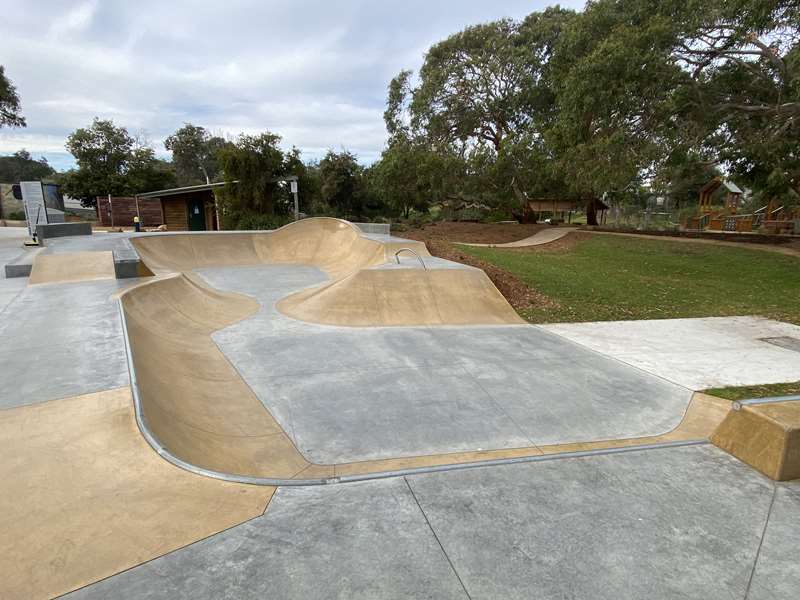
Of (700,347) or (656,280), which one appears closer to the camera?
(700,347)

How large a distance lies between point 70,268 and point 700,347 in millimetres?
12335

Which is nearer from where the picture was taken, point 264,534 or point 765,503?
point 264,534

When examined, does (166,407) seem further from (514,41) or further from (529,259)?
(514,41)

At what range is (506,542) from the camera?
8.69 ft

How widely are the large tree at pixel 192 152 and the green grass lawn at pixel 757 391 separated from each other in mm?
70655

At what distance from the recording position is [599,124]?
16.2 m

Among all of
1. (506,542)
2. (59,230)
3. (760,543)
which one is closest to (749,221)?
(760,543)

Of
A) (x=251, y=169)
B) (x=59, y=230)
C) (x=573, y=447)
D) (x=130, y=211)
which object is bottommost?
(x=573, y=447)

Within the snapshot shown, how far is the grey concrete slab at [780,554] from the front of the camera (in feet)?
7.84

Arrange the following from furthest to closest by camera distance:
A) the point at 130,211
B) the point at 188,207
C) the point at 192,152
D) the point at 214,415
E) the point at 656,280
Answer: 1. the point at 192,152
2. the point at 130,211
3. the point at 188,207
4. the point at 656,280
5. the point at 214,415

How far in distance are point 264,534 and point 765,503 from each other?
11.4 ft

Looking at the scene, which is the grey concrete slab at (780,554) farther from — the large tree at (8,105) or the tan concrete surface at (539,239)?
A: the large tree at (8,105)

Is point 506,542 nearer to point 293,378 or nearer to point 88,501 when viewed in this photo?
point 88,501

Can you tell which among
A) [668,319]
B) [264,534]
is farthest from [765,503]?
[668,319]
